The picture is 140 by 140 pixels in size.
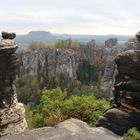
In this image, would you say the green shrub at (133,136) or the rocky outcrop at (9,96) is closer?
the green shrub at (133,136)

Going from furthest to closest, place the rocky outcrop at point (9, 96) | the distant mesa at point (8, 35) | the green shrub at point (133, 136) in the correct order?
the distant mesa at point (8, 35) < the rocky outcrop at point (9, 96) < the green shrub at point (133, 136)

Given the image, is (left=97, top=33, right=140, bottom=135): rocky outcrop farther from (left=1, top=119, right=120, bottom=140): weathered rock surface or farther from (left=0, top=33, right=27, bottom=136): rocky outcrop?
(left=0, top=33, right=27, bottom=136): rocky outcrop

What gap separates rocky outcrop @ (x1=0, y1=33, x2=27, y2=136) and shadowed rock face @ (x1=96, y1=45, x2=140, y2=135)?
39.4 feet

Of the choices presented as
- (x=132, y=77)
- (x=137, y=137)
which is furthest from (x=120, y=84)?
(x=137, y=137)

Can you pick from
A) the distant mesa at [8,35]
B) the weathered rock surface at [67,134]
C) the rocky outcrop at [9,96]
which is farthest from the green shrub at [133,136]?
the distant mesa at [8,35]

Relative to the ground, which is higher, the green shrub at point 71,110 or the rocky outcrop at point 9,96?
the rocky outcrop at point 9,96

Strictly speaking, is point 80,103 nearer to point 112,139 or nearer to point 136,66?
point 136,66

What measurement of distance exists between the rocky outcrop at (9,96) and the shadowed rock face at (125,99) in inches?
472

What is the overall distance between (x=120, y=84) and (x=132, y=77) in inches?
47.8

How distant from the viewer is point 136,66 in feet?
104

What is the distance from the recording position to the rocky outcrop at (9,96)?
132ft

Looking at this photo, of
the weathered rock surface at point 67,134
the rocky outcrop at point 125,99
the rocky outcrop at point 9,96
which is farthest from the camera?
the rocky outcrop at point 9,96

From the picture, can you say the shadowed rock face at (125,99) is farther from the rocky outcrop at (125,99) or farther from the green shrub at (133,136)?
the green shrub at (133,136)

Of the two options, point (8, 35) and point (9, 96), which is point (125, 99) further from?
point (8, 35)
